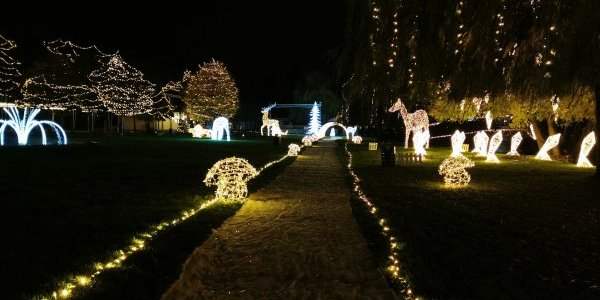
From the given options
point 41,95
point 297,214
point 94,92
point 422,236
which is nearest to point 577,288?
point 422,236

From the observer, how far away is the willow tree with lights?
54.9 meters

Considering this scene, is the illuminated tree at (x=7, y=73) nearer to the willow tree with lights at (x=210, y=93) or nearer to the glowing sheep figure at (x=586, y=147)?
the willow tree with lights at (x=210, y=93)

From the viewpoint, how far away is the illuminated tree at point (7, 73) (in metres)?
35.0

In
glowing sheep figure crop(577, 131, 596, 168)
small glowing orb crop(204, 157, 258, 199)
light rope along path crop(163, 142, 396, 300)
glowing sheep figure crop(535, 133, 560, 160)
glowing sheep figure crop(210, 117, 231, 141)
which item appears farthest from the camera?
glowing sheep figure crop(210, 117, 231, 141)

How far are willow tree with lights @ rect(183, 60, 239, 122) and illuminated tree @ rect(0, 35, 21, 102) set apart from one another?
19246 millimetres

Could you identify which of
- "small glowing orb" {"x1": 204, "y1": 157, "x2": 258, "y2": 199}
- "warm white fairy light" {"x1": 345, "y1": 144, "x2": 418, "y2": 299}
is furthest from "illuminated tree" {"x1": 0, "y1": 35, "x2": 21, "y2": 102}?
"warm white fairy light" {"x1": 345, "y1": 144, "x2": 418, "y2": 299}

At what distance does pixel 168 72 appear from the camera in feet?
217

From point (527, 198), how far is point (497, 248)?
16.8 ft

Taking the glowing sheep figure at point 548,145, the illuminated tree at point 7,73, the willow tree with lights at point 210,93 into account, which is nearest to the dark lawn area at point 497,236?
the glowing sheep figure at point 548,145

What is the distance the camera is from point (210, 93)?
181 ft

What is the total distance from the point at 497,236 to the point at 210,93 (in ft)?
163

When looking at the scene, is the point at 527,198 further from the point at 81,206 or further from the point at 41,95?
the point at 41,95

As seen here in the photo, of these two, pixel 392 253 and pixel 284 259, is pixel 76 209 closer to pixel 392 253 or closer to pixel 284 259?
pixel 284 259

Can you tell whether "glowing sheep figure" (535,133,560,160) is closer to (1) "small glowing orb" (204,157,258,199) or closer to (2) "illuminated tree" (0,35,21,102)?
(1) "small glowing orb" (204,157,258,199)
